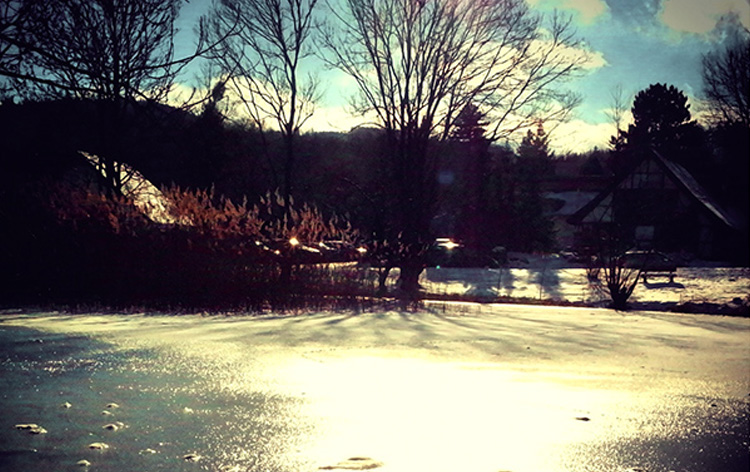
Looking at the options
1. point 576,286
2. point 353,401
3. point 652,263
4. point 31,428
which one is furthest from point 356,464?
point 652,263

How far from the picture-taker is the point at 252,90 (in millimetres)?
22406

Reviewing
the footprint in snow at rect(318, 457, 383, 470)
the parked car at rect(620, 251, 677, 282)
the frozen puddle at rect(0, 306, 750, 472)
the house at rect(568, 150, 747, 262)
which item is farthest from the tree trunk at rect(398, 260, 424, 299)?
the house at rect(568, 150, 747, 262)

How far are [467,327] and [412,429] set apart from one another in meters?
4.87

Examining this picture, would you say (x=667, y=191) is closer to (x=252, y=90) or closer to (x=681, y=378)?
(x=252, y=90)

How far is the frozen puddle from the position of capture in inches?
130

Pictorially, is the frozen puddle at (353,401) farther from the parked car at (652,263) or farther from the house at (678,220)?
the house at (678,220)

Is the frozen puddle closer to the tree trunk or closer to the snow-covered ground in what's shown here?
the tree trunk

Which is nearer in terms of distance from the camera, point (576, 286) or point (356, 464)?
point (356, 464)

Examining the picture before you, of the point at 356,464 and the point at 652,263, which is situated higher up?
the point at 652,263

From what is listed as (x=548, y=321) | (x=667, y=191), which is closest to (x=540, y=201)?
(x=667, y=191)

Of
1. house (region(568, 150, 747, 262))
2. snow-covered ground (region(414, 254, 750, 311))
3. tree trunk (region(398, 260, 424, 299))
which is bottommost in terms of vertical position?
snow-covered ground (region(414, 254, 750, 311))

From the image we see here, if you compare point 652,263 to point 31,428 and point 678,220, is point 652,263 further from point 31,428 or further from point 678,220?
point 31,428

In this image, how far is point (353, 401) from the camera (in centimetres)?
429

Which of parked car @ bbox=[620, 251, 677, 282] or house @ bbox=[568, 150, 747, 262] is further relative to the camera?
house @ bbox=[568, 150, 747, 262]
